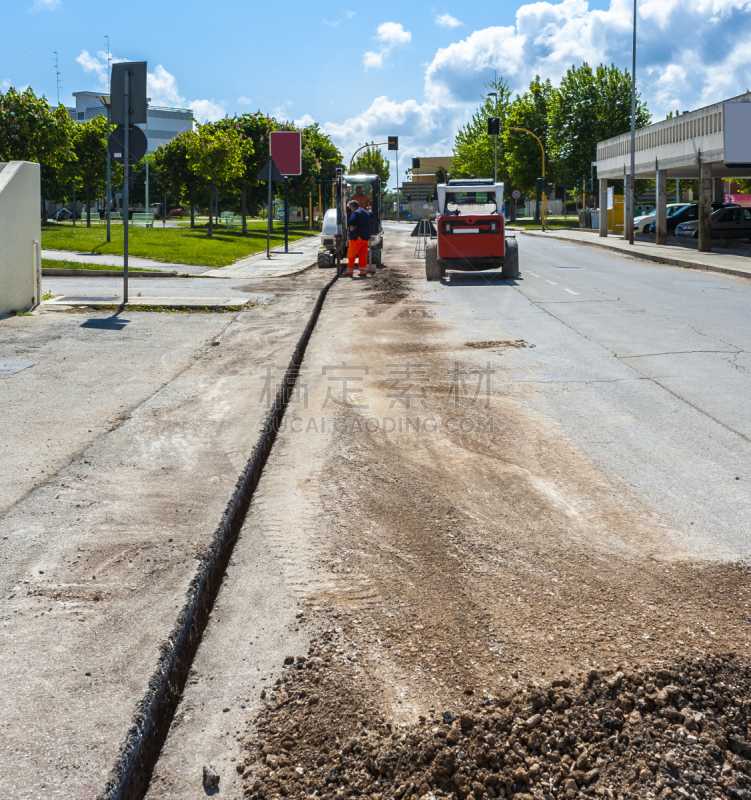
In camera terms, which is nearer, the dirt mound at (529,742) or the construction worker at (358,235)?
the dirt mound at (529,742)

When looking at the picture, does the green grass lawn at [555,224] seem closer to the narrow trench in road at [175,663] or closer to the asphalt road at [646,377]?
the asphalt road at [646,377]

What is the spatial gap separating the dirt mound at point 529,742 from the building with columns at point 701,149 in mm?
29908

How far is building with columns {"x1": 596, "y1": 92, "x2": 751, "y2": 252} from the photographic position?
29.2 meters

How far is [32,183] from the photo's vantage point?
12.7m

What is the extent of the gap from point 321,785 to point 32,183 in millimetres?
12035

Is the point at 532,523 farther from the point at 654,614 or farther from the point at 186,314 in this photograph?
the point at 186,314

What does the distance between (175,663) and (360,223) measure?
1789 cm

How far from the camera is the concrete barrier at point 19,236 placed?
11867 mm

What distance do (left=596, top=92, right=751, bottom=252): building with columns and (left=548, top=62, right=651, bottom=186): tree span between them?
27.0m

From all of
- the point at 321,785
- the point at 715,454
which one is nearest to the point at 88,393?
the point at 715,454

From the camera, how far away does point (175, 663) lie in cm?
310

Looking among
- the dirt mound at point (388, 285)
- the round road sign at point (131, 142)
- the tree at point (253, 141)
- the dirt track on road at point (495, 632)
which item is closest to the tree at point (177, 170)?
the tree at point (253, 141)

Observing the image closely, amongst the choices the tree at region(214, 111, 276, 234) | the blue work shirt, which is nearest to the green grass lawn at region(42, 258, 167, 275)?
the blue work shirt

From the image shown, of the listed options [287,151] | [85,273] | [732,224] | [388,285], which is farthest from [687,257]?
[85,273]
